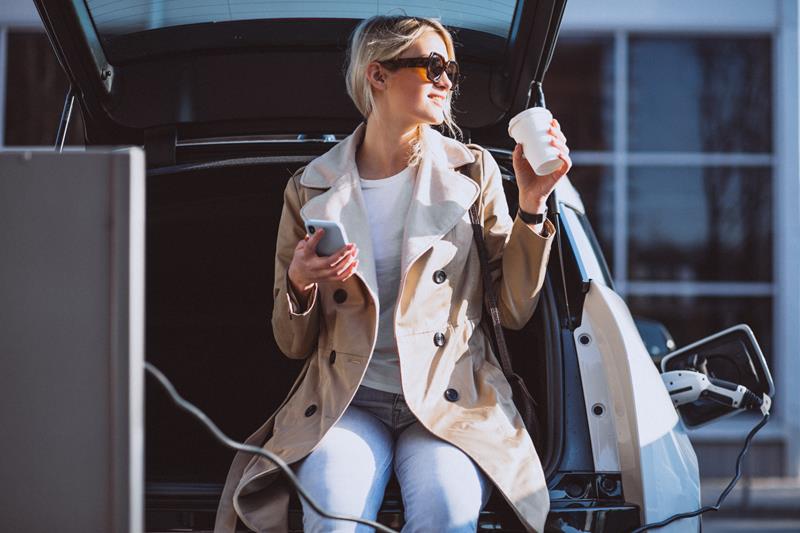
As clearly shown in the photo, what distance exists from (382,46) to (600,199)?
5.31 metres

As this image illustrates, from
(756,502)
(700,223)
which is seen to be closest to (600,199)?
(700,223)

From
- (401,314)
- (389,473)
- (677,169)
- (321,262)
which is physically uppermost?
(677,169)

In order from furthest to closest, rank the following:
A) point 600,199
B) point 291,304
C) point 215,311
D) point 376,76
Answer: point 600,199, point 215,311, point 376,76, point 291,304

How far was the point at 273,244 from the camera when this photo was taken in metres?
3.40

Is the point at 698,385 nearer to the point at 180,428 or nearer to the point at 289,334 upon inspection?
the point at 289,334

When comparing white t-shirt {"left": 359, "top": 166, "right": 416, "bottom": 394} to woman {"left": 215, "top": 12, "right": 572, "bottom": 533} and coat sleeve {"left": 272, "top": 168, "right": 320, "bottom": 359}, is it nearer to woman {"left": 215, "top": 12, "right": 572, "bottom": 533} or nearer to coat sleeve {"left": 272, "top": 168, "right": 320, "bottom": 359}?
woman {"left": 215, "top": 12, "right": 572, "bottom": 533}

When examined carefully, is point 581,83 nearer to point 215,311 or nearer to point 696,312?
point 696,312

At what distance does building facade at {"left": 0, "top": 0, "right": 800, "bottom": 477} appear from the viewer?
7.32 m

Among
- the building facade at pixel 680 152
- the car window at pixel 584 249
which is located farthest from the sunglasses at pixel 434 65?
the building facade at pixel 680 152

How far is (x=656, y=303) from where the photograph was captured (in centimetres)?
756

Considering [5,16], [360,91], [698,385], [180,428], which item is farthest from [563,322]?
[5,16]

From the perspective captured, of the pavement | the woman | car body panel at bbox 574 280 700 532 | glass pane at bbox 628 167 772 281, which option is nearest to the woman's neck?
the woman

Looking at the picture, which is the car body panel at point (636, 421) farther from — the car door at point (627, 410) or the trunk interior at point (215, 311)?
the trunk interior at point (215, 311)

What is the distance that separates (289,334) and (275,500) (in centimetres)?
45
